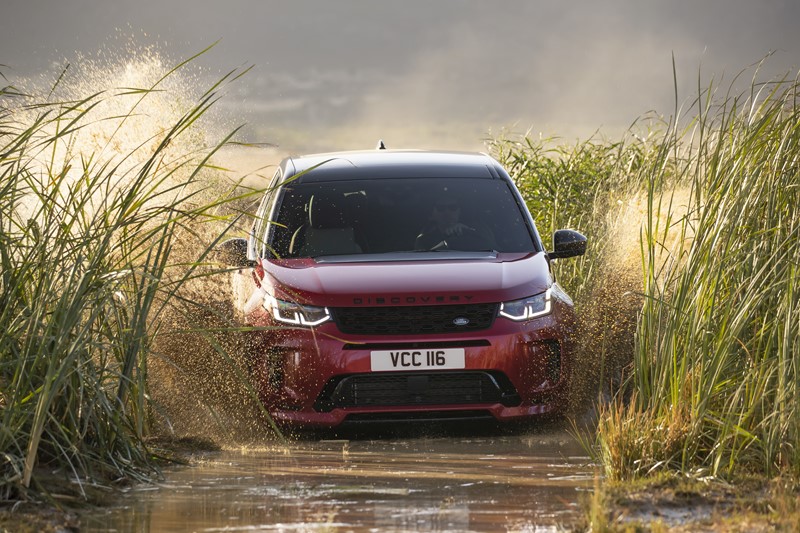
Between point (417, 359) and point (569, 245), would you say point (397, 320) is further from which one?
point (569, 245)

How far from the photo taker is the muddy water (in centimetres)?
500

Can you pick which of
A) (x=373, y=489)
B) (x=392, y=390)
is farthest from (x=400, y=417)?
(x=373, y=489)

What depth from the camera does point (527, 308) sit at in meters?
7.58

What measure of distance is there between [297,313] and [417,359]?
29.5 inches

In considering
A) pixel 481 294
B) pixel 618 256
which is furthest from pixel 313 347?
pixel 618 256

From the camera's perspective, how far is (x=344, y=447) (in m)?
7.30

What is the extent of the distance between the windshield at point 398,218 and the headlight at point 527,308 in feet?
2.72

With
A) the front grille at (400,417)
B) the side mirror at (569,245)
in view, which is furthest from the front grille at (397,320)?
the side mirror at (569,245)

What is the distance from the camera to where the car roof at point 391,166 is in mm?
9094

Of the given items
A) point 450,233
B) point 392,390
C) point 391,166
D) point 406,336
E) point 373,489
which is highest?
point 391,166

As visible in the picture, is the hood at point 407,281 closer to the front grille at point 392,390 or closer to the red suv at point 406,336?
the red suv at point 406,336

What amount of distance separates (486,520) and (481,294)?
8.61 feet

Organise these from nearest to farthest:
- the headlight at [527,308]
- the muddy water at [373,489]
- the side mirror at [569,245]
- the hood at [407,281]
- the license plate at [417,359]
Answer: the muddy water at [373,489], the license plate at [417,359], the hood at [407,281], the headlight at [527,308], the side mirror at [569,245]

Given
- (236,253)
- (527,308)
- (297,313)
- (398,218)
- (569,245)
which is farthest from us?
(398,218)
